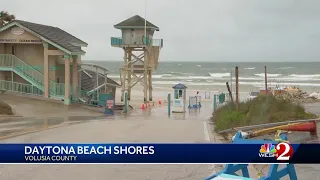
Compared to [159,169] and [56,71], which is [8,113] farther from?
[159,169]

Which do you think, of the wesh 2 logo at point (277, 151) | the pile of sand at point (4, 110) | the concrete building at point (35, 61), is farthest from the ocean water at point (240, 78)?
the wesh 2 logo at point (277, 151)

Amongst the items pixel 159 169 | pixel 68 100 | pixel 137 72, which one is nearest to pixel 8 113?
pixel 68 100

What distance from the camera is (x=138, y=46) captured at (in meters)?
42.8

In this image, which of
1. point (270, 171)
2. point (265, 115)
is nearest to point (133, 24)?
point (265, 115)

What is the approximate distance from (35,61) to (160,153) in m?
28.4

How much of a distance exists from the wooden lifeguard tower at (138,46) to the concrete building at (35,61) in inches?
433

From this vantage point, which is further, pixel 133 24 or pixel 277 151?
pixel 133 24

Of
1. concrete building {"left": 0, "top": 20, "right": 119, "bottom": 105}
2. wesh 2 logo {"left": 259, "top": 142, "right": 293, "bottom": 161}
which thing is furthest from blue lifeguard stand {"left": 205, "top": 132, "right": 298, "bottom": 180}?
concrete building {"left": 0, "top": 20, "right": 119, "bottom": 105}

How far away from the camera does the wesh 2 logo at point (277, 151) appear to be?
424 cm

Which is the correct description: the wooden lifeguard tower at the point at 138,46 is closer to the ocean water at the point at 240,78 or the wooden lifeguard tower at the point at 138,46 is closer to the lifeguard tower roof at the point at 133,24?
the lifeguard tower roof at the point at 133,24

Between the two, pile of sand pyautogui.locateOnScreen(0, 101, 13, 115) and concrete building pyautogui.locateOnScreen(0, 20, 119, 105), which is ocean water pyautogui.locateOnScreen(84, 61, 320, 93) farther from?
pile of sand pyautogui.locateOnScreen(0, 101, 13, 115)

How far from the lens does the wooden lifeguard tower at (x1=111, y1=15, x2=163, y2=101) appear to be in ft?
139

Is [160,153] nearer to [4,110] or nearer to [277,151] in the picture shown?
[277,151]

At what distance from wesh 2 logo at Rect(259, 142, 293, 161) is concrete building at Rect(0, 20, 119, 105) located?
1025 inches
